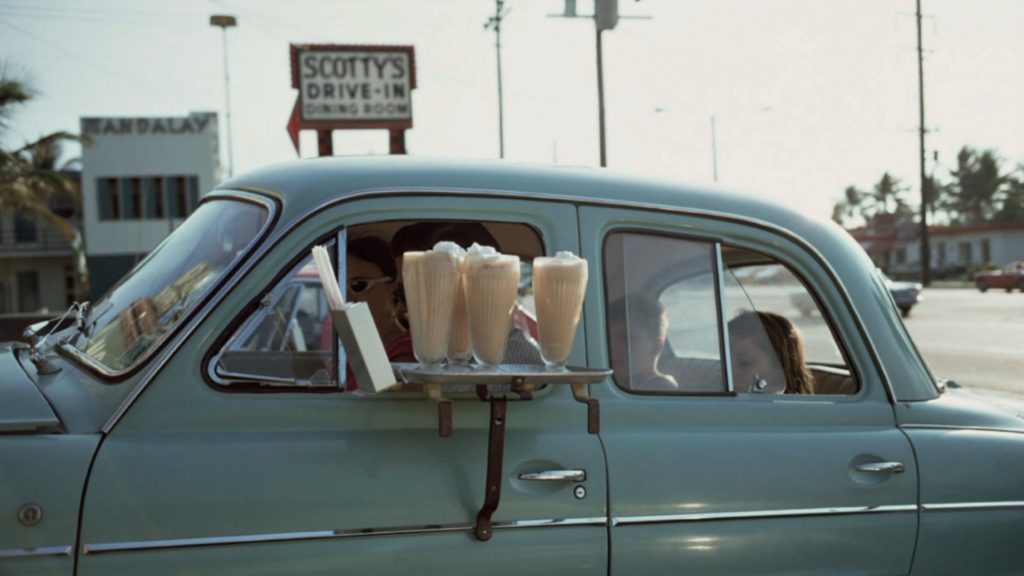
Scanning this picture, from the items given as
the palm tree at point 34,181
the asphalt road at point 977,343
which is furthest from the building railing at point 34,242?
the asphalt road at point 977,343

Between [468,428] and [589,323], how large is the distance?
0.43 meters

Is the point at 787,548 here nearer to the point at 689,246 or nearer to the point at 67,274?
the point at 689,246

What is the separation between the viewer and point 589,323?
2664 mm

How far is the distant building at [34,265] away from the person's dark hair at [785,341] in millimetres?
46862

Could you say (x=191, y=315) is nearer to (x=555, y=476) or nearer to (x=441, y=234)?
(x=441, y=234)

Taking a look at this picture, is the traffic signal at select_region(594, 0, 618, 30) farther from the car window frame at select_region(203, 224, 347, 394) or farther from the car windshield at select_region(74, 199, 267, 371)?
the car window frame at select_region(203, 224, 347, 394)

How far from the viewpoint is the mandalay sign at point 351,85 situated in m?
15.4

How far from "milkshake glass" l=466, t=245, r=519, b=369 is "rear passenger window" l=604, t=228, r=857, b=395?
530 millimetres

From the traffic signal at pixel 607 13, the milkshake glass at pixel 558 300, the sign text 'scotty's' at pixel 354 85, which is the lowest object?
the milkshake glass at pixel 558 300

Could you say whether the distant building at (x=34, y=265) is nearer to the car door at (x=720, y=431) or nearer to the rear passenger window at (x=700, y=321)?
the rear passenger window at (x=700, y=321)

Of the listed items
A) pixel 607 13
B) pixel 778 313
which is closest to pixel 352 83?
pixel 607 13

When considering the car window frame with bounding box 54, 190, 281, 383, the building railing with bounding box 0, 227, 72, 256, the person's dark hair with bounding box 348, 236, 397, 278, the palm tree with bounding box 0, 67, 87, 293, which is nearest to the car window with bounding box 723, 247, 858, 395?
the person's dark hair with bounding box 348, 236, 397, 278

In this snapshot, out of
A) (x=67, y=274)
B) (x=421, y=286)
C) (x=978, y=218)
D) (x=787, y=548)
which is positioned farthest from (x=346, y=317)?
(x=978, y=218)

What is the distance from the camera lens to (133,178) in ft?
144
